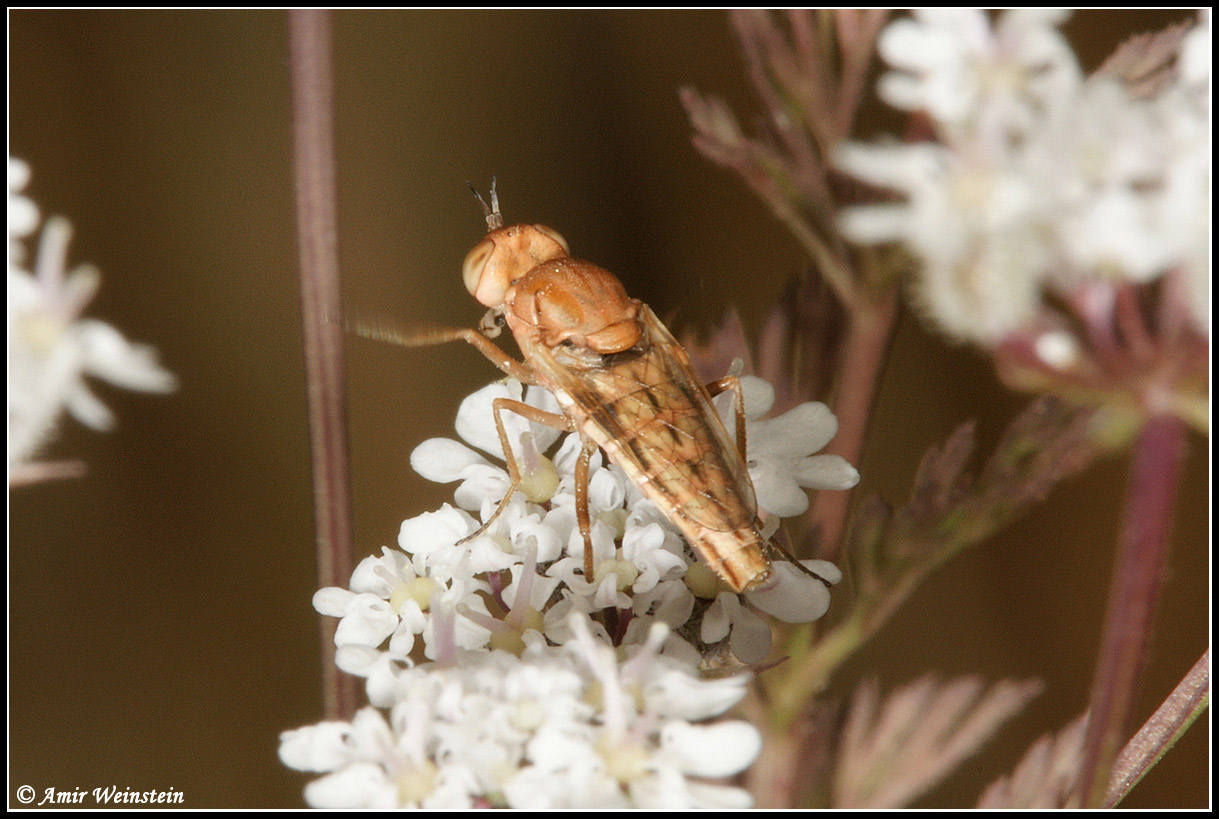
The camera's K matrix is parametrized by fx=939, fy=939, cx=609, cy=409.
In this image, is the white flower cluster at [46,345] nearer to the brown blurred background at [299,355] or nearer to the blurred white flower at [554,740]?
the brown blurred background at [299,355]

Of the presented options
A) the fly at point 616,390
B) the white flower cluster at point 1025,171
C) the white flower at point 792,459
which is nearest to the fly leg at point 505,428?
the fly at point 616,390

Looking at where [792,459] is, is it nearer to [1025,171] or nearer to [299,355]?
[1025,171]

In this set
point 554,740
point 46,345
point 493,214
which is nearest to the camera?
point 554,740

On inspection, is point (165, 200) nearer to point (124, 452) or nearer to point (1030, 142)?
point (124, 452)

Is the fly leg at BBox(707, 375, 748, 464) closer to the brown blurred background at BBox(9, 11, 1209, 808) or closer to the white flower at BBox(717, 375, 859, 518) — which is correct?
the white flower at BBox(717, 375, 859, 518)

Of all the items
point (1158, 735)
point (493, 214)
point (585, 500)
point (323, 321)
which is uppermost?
point (493, 214)

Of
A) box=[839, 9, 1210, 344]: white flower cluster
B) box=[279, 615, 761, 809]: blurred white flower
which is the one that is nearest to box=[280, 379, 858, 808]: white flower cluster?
box=[279, 615, 761, 809]: blurred white flower

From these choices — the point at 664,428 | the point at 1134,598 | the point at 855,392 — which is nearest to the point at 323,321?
the point at 664,428
